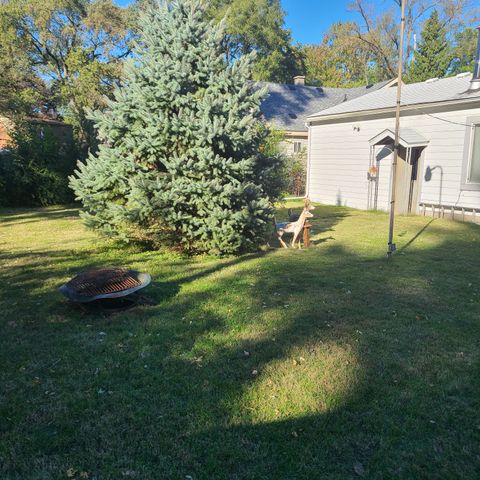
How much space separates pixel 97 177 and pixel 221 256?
2671 millimetres

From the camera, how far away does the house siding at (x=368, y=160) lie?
12.0 metres

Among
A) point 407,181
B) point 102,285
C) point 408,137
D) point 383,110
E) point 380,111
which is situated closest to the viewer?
point 102,285

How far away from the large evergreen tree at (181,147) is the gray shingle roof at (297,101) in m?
18.6

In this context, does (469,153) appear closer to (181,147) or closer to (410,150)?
(410,150)

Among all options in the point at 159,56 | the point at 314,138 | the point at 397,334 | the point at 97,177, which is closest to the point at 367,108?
the point at 314,138

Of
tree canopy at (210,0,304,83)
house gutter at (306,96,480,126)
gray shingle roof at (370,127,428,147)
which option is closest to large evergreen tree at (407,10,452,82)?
tree canopy at (210,0,304,83)

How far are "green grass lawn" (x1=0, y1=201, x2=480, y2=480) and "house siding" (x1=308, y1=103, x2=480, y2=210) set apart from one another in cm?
686

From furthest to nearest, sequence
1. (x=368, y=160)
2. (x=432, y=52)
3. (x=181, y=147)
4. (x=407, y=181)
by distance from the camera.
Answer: (x=432, y=52)
(x=368, y=160)
(x=407, y=181)
(x=181, y=147)

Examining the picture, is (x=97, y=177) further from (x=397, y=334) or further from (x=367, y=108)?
(x=367, y=108)

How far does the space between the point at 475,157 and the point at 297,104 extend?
17773 millimetres

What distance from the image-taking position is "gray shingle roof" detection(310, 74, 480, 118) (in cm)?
1222

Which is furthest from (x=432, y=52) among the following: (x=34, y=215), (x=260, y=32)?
(x=34, y=215)

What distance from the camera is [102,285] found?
467cm

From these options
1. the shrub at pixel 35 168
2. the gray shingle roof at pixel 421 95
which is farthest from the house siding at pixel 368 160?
the shrub at pixel 35 168
